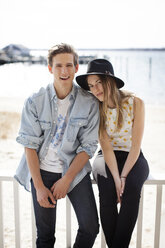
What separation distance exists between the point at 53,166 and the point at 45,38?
110 ft

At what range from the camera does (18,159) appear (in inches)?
249

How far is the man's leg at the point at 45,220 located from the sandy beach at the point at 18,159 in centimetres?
73

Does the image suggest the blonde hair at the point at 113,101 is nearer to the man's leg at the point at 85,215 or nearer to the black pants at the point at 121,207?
the black pants at the point at 121,207

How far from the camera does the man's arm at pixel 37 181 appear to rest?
5.13 feet

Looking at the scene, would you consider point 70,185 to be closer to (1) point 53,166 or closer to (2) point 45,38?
(1) point 53,166

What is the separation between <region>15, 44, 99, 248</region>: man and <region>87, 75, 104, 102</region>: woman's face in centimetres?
5

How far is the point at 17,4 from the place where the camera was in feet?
83.9

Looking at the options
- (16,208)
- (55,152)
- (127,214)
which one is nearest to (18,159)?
(16,208)

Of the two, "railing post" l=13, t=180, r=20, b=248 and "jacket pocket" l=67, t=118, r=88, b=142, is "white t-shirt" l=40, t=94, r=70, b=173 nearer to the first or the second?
"jacket pocket" l=67, t=118, r=88, b=142

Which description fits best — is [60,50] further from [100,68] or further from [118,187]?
[118,187]

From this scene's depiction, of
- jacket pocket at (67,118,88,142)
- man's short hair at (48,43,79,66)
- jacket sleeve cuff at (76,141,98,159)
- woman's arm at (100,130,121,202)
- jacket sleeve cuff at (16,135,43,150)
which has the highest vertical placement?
man's short hair at (48,43,79,66)

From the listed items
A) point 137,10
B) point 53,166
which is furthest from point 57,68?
point 137,10

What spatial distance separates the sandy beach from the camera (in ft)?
9.91

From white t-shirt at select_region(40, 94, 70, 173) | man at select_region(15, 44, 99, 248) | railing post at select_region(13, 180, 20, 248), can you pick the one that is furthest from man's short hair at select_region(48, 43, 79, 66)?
railing post at select_region(13, 180, 20, 248)
